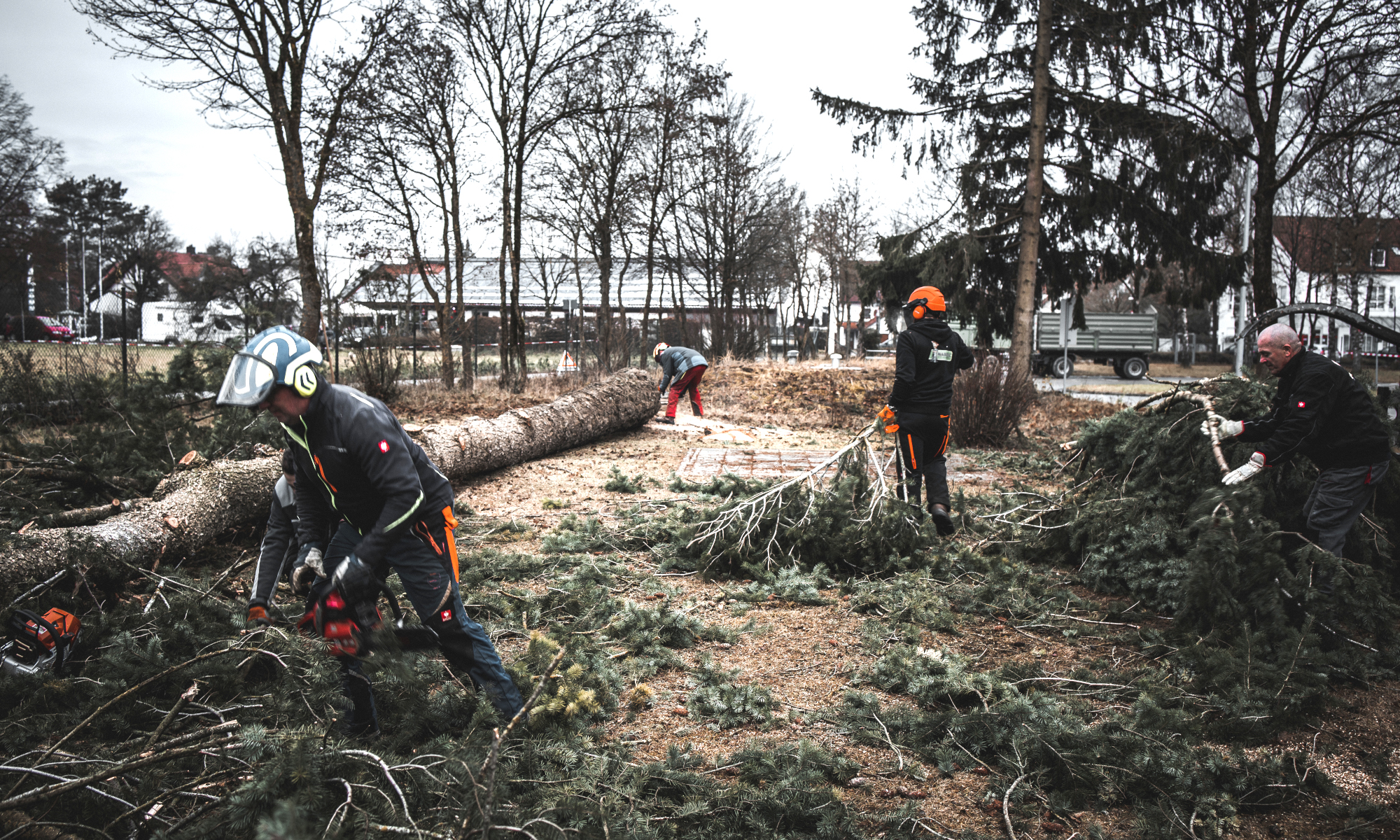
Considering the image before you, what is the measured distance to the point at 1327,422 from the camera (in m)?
4.45

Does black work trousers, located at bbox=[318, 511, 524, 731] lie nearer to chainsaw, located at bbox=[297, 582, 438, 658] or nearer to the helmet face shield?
chainsaw, located at bbox=[297, 582, 438, 658]

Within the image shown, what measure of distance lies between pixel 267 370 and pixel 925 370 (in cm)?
505

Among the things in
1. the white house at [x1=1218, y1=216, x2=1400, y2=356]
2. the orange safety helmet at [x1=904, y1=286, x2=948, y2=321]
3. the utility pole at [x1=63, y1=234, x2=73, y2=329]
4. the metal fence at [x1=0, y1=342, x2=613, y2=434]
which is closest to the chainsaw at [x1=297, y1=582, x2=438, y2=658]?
the metal fence at [x1=0, y1=342, x2=613, y2=434]

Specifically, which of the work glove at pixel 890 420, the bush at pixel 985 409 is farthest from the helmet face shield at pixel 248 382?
the bush at pixel 985 409

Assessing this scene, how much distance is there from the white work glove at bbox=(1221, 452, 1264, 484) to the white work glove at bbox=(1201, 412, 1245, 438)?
311 millimetres

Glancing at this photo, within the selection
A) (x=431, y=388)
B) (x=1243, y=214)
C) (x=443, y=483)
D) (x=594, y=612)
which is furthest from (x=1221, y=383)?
(x=1243, y=214)

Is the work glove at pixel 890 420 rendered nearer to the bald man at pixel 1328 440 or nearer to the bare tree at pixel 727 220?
the bald man at pixel 1328 440

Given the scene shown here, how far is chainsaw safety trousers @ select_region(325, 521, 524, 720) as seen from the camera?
3.01 metres

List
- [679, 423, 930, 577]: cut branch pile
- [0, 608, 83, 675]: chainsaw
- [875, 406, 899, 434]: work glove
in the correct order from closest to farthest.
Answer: [0, 608, 83, 675]: chainsaw
[679, 423, 930, 577]: cut branch pile
[875, 406, 899, 434]: work glove

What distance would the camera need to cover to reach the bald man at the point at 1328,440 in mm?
4398

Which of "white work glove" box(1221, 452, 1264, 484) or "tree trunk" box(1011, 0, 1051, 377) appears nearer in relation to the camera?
"white work glove" box(1221, 452, 1264, 484)

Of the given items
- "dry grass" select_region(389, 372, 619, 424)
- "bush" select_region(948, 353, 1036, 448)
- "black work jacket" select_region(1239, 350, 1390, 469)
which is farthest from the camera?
"dry grass" select_region(389, 372, 619, 424)

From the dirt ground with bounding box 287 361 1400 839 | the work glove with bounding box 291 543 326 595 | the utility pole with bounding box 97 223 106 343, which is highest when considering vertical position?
the utility pole with bounding box 97 223 106 343

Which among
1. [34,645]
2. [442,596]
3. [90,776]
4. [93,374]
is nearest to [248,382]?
[442,596]
